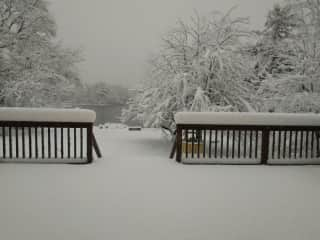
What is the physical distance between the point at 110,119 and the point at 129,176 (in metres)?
24.2

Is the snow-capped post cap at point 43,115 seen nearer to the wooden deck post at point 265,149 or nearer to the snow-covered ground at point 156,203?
the snow-covered ground at point 156,203

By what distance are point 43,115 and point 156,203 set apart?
3246 millimetres

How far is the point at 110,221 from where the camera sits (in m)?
2.58

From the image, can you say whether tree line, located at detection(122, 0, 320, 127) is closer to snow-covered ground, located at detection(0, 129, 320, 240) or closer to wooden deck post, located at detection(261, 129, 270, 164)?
wooden deck post, located at detection(261, 129, 270, 164)

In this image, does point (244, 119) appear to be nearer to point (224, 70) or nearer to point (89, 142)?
point (89, 142)

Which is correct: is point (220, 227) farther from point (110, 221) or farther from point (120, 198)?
point (120, 198)

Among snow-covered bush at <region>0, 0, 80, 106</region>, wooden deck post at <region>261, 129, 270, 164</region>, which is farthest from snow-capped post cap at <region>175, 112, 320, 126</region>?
snow-covered bush at <region>0, 0, 80, 106</region>

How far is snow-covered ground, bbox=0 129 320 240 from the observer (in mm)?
2404

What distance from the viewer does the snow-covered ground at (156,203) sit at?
2.40 m

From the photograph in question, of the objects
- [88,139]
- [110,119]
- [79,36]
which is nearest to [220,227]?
[88,139]

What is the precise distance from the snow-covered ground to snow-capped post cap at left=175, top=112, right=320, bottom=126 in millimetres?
1011

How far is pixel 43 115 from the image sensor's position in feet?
16.6

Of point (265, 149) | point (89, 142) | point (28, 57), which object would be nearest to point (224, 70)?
point (265, 149)

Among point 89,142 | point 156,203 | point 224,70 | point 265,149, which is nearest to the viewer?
point 156,203
